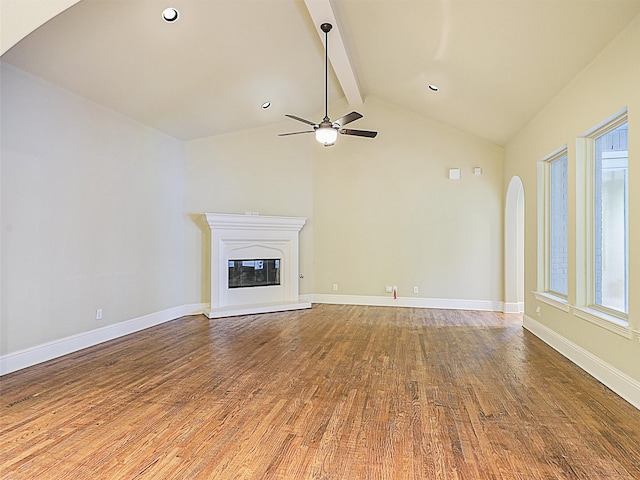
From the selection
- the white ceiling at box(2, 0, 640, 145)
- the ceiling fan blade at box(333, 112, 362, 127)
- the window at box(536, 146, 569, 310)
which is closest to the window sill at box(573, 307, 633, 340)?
the window at box(536, 146, 569, 310)

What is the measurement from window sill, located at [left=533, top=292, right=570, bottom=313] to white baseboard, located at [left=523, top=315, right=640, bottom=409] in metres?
0.31

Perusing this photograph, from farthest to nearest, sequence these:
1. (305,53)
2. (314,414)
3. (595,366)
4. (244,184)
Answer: (244,184), (305,53), (595,366), (314,414)

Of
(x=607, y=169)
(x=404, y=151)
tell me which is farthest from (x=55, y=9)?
(x=404, y=151)

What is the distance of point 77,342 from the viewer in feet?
14.3

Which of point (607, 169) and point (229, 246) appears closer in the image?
point (607, 169)

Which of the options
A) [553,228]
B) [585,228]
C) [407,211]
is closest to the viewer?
[585,228]

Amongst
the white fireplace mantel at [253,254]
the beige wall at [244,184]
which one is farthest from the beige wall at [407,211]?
the white fireplace mantel at [253,254]

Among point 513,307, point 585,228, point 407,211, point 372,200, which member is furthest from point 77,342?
point 513,307

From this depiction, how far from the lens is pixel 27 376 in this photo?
351 centimetres

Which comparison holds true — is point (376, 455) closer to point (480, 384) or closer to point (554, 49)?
point (480, 384)

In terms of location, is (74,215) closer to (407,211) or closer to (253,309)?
(253,309)

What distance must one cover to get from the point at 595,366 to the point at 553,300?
45.1 inches

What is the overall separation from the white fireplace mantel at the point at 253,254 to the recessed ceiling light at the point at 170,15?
3104mm

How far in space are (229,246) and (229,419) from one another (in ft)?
13.5
